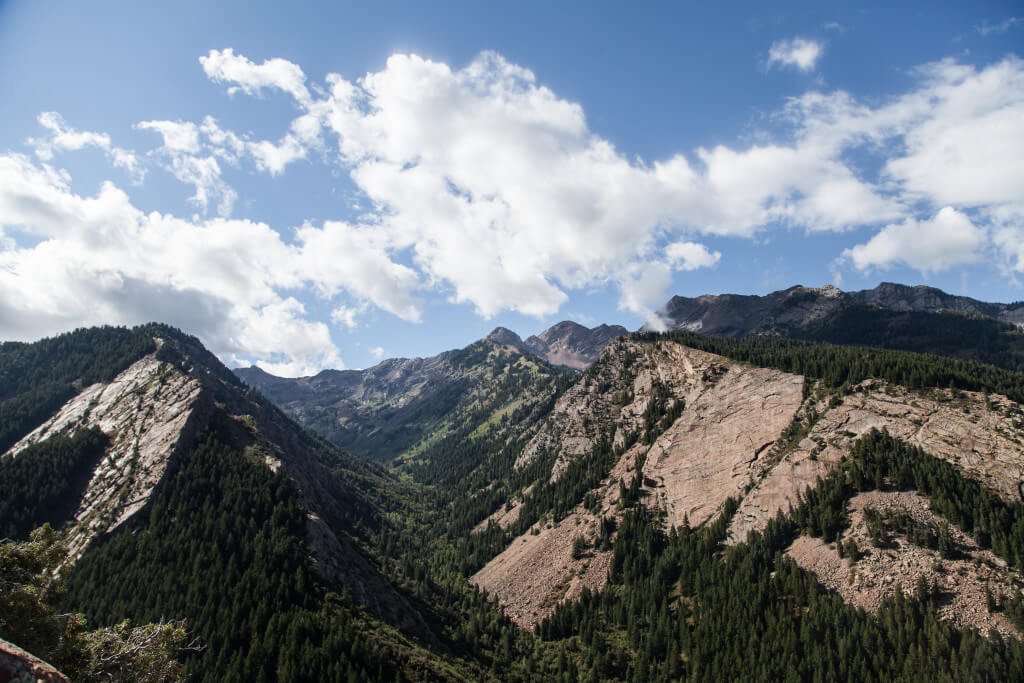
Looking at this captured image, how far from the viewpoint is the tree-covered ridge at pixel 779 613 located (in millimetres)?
64688

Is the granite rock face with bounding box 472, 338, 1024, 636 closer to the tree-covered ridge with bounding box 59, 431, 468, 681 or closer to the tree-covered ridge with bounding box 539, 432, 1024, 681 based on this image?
the tree-covered ridge with bounding box 539, 432, 1024, 681

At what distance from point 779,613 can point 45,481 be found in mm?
186046

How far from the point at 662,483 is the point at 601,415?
6086 cm

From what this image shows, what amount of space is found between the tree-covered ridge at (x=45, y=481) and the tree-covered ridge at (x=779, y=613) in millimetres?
135574

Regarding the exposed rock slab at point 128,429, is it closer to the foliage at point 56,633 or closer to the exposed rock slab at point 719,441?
the foliage at point 56,633

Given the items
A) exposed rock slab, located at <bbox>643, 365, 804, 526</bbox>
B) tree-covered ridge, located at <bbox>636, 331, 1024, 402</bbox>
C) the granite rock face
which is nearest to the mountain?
the granite rock face

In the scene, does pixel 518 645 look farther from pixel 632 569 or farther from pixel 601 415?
pixel 601 415

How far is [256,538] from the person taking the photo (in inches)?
3588

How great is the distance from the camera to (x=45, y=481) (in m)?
122

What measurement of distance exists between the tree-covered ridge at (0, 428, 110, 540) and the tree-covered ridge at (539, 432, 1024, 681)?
13557 cm

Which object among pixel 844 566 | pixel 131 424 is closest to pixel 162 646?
pixel 844 566

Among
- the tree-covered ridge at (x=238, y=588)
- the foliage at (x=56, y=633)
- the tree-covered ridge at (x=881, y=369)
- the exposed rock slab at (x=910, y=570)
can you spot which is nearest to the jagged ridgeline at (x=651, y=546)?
the exposed rock slab at (x=910, y=570)

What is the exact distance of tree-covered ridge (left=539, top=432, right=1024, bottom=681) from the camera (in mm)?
64688

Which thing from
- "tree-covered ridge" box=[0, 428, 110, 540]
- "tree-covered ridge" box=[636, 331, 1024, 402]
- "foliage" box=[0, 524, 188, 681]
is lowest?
"tree-covered ridge" box=[0, 428, 110, 540]
